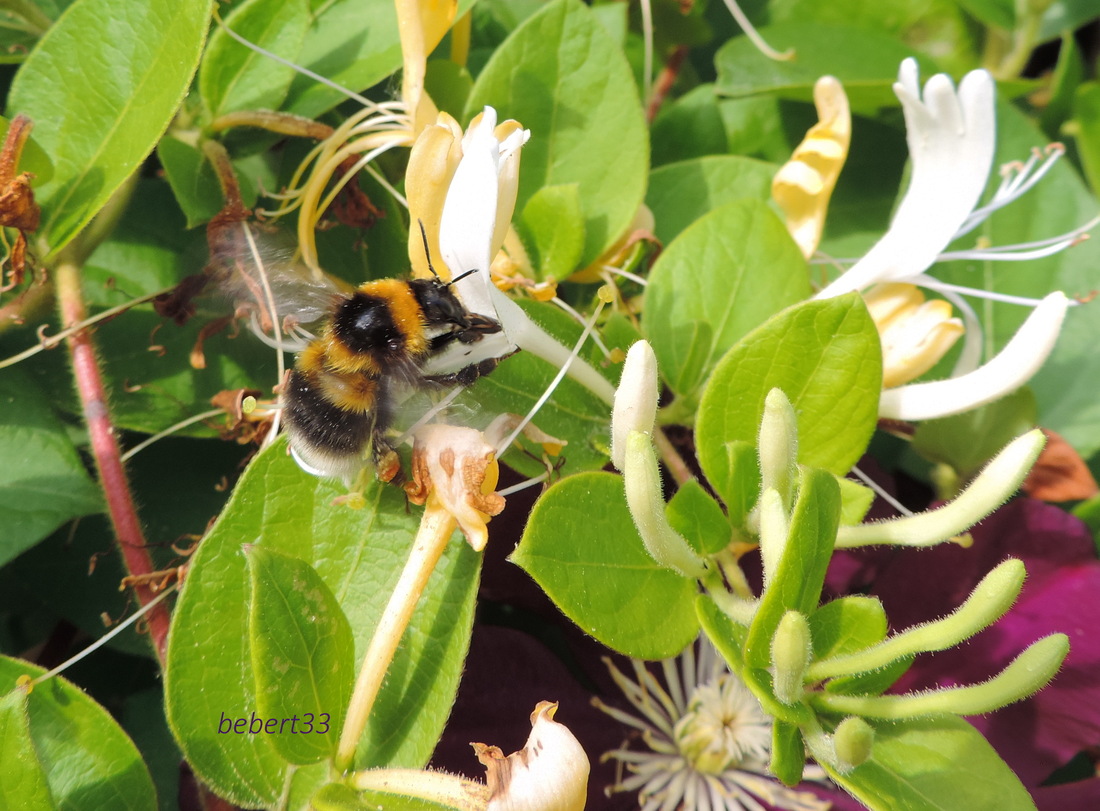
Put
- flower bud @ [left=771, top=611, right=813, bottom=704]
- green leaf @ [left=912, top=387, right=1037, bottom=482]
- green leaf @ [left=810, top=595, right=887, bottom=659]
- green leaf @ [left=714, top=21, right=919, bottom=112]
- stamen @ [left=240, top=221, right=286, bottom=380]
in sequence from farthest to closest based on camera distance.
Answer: green leaf @ [left=714, top=21, right=919, bottom=112]
green leaf @ [left=912, top=387, right=1037, bottom=482]
stamen @ [left=240, top=221, right=286, bottom=380]
green leaf @ [left=810, top=595, right=887, bottom=659]
flower bud @ [left=771, top=611, right=813, bottom=704]

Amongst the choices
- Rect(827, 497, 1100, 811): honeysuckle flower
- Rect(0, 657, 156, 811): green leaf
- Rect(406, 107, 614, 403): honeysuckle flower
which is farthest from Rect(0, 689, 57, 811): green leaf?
Rect(827, 497, 1100, 811): honeysuckle flower

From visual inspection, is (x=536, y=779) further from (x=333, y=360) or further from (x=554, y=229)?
(x=554, y=229)

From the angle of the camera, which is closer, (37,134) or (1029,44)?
(37,134)

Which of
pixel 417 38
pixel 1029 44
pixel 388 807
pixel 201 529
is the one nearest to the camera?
pixel 388 807

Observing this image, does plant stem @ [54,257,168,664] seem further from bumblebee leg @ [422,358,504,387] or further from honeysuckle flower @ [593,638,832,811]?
honeysuckle flower @ [593,638,832,811]

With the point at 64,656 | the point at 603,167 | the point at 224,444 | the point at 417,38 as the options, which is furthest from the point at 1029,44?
the point at 64,656

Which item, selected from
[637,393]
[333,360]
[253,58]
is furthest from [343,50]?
[637,393]

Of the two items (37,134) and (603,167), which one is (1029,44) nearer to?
(603,167)
